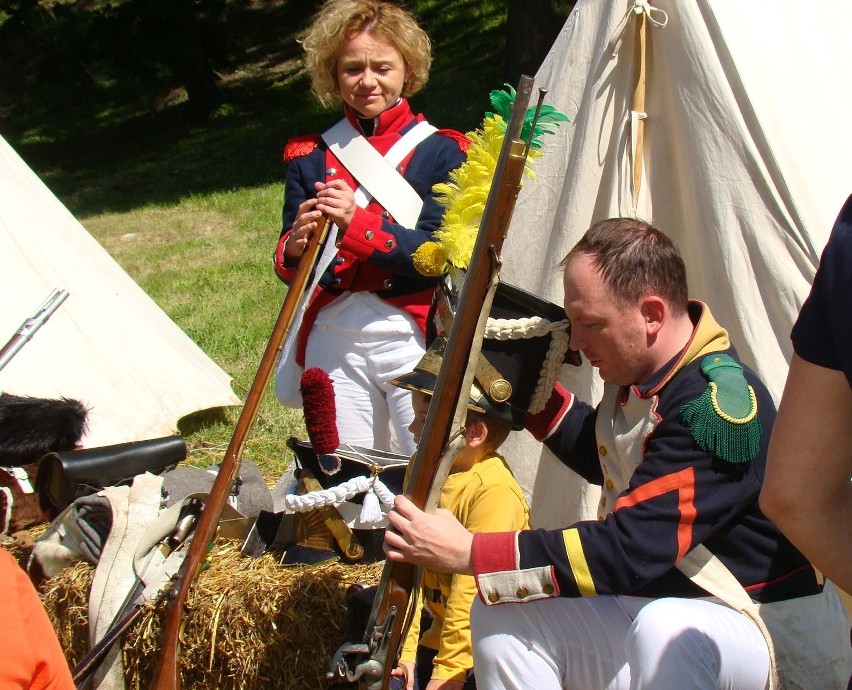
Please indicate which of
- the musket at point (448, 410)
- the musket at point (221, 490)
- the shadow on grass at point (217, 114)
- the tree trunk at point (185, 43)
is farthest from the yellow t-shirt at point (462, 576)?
the tree trunk at point (185, 43)

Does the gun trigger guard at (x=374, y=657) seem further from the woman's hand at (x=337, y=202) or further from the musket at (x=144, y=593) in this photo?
the woman's hand at (x=337, y=202)

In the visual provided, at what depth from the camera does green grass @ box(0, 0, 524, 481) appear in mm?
7383

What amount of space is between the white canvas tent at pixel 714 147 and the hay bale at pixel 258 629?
3.01 ft

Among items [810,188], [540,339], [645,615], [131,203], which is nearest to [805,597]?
[645,615]

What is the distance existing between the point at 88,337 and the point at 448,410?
3641 millimetres

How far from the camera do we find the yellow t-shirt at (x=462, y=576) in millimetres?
2561

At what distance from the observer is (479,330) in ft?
7.39

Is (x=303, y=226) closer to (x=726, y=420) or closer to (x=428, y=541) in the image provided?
(x=428, y=541)

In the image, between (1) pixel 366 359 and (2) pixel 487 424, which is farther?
(1) pixel 366 359

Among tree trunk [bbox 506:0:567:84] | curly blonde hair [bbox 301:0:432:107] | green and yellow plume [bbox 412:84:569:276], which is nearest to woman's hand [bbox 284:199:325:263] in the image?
green and yellow plume [bbox 412:84:569:276]

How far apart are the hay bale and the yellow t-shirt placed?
432mm

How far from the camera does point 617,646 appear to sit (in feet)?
7.54

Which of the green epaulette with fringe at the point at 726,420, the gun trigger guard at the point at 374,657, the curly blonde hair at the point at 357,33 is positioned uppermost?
the curly blonde hair at the point at 357,33

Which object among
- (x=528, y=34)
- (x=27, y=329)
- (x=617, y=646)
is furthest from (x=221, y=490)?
(x=528, y=34)
